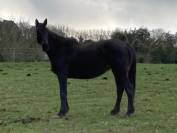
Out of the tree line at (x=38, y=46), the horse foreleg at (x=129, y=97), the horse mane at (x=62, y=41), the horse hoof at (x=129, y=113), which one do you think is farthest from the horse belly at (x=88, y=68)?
the tree line at (x=38, y=46)

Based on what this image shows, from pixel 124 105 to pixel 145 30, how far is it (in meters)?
60.4

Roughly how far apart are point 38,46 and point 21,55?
465 cm

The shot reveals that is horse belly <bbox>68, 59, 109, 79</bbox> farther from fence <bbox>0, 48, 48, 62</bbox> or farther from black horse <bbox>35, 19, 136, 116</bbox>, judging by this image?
fence <bbox>0, 48, 48, 62</bbox>

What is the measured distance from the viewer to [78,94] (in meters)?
17.3

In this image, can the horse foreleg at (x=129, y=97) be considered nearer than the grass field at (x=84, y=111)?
No

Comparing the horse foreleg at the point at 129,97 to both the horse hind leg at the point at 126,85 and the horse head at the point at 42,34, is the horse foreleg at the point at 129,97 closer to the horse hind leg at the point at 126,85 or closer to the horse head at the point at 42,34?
the horse hind leg at the point at 126,85

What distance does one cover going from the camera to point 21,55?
1978 inches

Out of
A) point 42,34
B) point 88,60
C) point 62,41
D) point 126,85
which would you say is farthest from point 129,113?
point 42,34

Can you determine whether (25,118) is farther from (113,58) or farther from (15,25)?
(15,25)

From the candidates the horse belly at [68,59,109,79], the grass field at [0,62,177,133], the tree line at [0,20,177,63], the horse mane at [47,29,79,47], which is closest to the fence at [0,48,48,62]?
the tree line at [0,20,177,63]

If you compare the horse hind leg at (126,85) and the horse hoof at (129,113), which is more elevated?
the horse hind leg at (126,85)

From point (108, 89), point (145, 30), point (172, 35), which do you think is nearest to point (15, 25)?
point (145, 30)

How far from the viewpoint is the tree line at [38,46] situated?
166 feet

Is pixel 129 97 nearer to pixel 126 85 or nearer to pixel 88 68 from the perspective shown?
pixel 126 85
